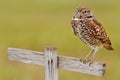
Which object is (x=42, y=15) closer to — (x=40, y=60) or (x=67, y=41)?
(x=67, y=41)

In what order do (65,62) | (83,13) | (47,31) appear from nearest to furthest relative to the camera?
(65,62)
(83,13)
(47,31)

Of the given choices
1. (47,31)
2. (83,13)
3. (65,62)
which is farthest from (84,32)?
(47,31)

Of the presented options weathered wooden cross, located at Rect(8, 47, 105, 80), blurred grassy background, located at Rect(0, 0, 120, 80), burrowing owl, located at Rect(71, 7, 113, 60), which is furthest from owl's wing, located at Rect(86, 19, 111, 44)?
blurred grassy background, located at Rect(0, 0, 120, 80)

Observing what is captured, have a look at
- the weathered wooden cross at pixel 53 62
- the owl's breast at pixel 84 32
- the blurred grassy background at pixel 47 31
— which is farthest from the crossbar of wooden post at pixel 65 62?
the blurred grassy background at pixel 47 31

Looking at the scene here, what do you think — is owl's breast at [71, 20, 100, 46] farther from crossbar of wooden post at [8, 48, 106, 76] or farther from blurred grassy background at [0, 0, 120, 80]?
blurred grassy background at [0, 0, 120, 80]

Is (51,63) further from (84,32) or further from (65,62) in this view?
(84,32)

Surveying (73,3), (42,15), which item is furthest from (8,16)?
(73,3)

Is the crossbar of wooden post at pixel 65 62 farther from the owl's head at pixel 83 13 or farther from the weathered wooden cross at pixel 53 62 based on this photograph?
the owl's head at pixel 83 13
